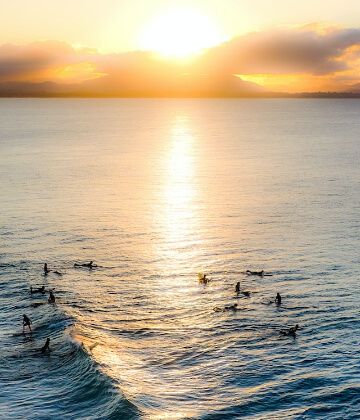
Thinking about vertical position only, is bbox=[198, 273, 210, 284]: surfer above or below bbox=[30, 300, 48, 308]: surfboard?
above

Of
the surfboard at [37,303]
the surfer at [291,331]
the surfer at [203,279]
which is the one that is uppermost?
the surfer at [203,279]

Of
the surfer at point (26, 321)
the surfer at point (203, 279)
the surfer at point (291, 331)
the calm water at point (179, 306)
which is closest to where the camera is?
the calm water at point (179, 306)

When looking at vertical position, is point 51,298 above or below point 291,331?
above

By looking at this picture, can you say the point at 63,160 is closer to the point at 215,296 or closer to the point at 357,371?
the point at 215,296

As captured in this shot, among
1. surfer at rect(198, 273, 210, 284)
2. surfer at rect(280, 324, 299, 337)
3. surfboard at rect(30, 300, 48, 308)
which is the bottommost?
surfer at rect(280, 324, 299, 337)

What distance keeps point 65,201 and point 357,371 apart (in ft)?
249

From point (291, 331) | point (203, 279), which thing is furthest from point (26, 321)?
point (291, 331)

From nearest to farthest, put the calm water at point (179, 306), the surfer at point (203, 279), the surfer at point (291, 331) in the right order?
the calm water at point (179, 306)
the surfer at point (291, 331)
the surfer at point (203, 279)

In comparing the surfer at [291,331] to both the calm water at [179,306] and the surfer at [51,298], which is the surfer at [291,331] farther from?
the surfer at [51,298]

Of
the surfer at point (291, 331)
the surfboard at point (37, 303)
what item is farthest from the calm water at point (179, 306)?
the surfer at point (291, 331)

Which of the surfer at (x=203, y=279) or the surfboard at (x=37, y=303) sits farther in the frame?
the surfer at (x=203, y=279)

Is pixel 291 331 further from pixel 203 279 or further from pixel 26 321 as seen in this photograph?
pixel 26 321

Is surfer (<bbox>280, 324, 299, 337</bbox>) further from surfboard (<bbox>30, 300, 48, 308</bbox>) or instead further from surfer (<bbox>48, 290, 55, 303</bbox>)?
surfboard (<bbox>30, 300, 48, 308</bbox>)

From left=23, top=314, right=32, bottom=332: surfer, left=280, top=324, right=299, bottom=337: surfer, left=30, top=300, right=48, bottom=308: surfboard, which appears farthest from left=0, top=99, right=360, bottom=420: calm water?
left=23, top=314, right=32, bottom=332: surfer
